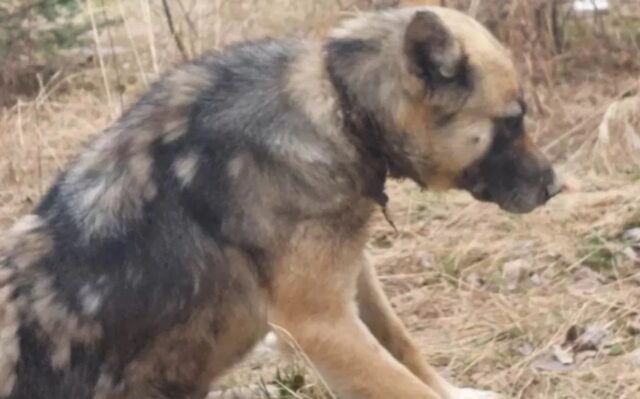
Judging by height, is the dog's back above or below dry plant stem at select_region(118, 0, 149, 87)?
above

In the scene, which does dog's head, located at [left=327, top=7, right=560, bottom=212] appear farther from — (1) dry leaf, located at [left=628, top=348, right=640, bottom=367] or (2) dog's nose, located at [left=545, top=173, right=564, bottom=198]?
(1) dry leaf, located at [left=628, top=348, right=640, bottom=367]

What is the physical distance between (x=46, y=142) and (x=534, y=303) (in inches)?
148

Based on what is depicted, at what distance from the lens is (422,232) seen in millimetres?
7223

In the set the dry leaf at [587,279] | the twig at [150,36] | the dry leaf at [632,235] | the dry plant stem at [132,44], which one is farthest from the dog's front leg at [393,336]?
the dry plant stem at [132,44]

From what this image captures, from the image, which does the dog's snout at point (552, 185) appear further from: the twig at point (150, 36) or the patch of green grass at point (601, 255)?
the twig at point (150, 36)

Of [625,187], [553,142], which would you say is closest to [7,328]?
[625,187]

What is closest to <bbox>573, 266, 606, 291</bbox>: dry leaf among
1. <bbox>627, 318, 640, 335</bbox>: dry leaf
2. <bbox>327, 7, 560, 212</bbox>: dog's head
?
<bbox>627, 318, 640, 335</bbox>: dry leaf

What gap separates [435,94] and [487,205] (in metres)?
2.58

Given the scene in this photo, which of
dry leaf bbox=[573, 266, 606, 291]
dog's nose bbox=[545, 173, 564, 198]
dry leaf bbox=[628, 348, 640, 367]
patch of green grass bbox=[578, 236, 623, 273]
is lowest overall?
dry leaf bbox=[573, 266, 606, 291]

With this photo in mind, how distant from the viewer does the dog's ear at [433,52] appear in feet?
15.2

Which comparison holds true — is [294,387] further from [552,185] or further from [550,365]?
[552,185]

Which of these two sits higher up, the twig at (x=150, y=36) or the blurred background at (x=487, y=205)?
the twig at (x=150, y=36)

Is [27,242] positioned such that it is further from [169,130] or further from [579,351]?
[579,351]

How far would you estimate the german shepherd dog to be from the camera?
469 cm
